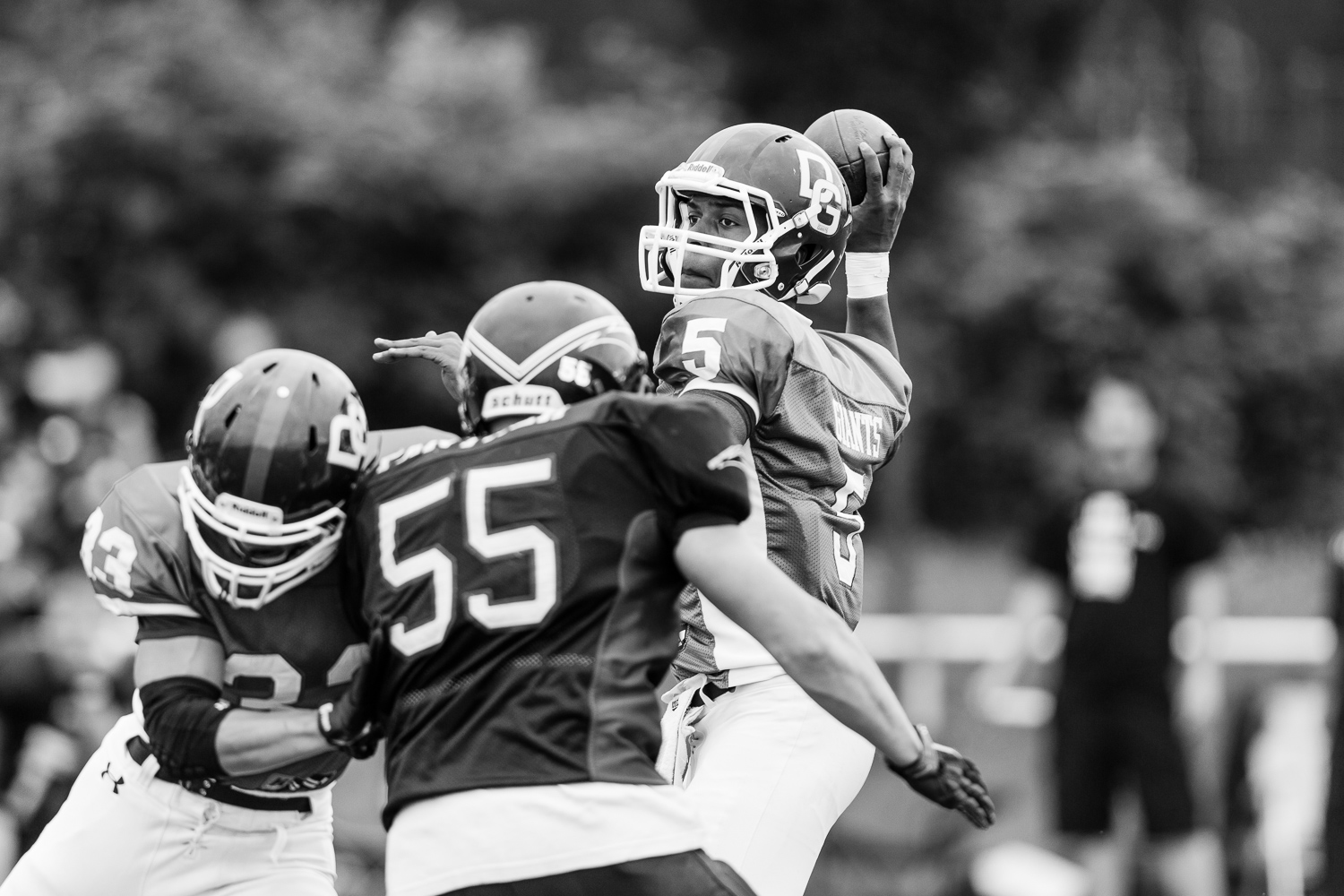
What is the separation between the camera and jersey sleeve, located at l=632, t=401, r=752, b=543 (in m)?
3.06

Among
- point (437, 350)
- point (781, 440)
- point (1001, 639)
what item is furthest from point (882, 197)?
point (1001, 639)

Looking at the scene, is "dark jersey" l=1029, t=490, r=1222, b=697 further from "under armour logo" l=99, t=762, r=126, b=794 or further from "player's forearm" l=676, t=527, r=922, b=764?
"under armour logo" l=99, t=762, r=126, b=794

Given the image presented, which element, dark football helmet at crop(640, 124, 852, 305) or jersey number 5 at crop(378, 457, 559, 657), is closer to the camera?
jersey number 5 at crop(378, 457, 559, 657)

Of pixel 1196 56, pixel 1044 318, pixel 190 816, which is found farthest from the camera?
pixel 1196 56

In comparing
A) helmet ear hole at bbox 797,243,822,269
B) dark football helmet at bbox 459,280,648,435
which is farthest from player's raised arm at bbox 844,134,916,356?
dark football helmet at bbox 459,280,648,435

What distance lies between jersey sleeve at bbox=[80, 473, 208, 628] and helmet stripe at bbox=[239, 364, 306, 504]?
0.88ft

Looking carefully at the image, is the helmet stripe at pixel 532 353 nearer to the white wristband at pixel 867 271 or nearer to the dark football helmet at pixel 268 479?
the dark football helmet at pixel 268 479

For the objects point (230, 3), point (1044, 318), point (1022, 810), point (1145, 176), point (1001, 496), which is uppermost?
point (230, 3)

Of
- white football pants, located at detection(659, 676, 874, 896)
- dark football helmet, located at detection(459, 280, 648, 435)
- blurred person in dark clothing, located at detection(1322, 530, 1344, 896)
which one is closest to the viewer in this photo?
dark football helmet, located at detection(459, 280, 648, 435)

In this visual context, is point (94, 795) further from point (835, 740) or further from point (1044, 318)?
point (1044, 318)

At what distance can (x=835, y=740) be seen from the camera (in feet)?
12.8

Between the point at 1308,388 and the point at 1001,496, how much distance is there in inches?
94.1

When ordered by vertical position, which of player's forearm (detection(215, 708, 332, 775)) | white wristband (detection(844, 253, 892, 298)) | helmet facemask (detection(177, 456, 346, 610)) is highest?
white wristband (detection(844, 253, 892, 298))

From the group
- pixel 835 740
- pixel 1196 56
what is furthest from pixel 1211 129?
pixel 835 740
